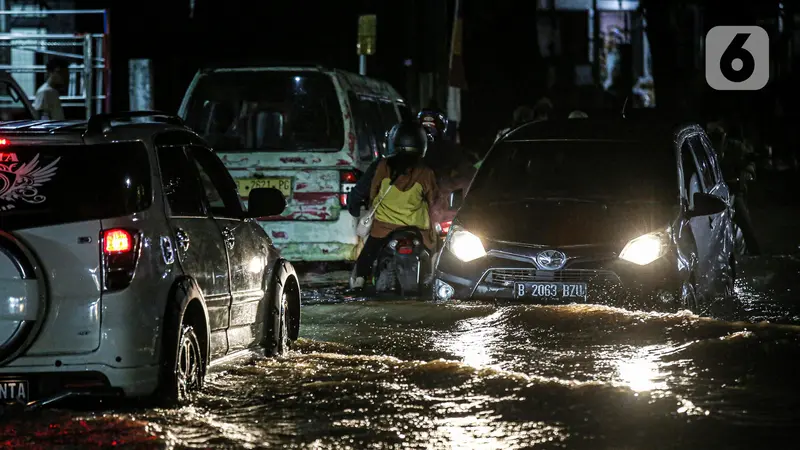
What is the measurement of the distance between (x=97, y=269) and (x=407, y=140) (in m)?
6.05

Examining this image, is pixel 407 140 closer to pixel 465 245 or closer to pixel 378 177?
pixel 378 177

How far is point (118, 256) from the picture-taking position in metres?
7.20

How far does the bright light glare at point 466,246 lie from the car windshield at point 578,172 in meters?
0.54

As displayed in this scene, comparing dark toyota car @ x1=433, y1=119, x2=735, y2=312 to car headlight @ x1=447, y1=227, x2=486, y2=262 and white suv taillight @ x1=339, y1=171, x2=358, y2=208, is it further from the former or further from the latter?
white suv taillight @ x1=339, y1=171, x2=358, y2=208

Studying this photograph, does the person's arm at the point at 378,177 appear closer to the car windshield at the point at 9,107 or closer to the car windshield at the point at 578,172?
the car windshield at the point at 578,172

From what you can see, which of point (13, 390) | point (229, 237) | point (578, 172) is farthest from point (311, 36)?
point (13, 390)

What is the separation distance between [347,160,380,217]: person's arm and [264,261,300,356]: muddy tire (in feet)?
9.84

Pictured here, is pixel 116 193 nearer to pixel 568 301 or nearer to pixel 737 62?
pixel 568 301

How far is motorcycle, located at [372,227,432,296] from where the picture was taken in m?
12.5

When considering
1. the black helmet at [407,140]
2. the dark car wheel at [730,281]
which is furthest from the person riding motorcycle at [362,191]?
the dark car wheel at [730,281]

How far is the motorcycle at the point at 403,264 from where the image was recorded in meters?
12.5

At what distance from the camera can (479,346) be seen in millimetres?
10109

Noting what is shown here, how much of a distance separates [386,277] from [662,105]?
74.9 ft

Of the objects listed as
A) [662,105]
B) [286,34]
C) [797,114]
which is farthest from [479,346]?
[797,114]
